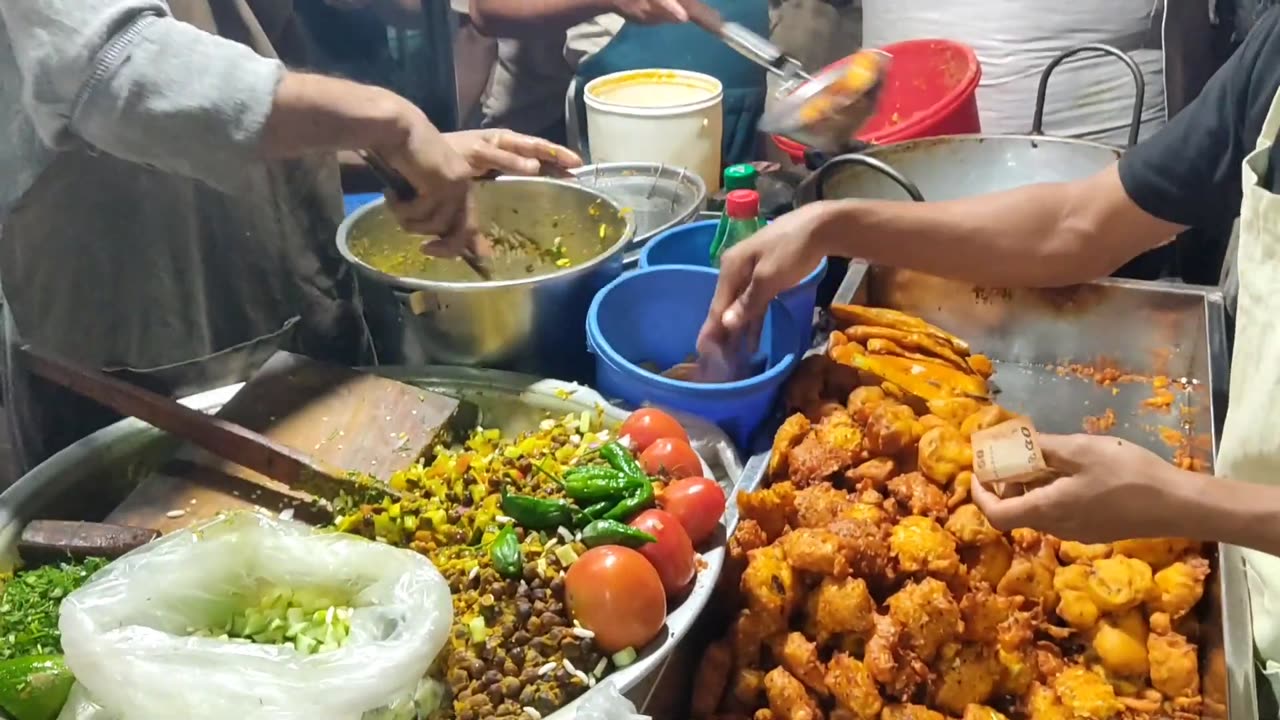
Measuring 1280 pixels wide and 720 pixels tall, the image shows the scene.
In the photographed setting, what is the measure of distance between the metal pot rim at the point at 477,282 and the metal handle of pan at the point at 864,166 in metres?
0.47

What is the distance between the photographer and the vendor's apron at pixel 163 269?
1481 mm

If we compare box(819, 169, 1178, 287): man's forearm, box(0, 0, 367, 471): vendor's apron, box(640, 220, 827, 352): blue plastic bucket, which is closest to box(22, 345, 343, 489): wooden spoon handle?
box(0, 0, 367, 471): vendor's apron

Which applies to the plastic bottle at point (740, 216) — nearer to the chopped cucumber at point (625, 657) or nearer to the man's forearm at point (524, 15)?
the chopped cucumber at point (625, 657)

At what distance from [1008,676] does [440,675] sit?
743 millimetres

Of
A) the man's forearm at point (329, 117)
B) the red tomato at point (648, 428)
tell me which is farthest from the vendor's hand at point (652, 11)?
the red tomato at point (648, 428)

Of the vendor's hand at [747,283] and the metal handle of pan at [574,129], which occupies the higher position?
the vendor's hand at [747,283]

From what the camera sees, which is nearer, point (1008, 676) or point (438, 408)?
point (1008, 676)

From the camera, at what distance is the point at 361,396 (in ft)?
5.02

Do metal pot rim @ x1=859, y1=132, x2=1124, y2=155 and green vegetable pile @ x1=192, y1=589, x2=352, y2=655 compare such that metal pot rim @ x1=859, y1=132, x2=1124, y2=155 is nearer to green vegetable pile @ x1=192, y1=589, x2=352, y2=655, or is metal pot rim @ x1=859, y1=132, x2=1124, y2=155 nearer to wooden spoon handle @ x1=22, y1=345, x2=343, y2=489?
wooden spoon handle @ x1=22, y1=345, x2=343, y2=489

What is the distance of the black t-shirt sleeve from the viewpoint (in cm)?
147

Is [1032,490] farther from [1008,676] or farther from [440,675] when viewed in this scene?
[440,675]

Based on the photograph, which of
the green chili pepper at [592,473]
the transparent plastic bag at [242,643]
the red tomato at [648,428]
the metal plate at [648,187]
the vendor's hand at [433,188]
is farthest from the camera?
the metal plate at [648,187]

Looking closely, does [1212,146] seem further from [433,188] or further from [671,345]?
[433,188]

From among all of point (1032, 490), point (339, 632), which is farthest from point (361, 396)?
point (1032, 490)
